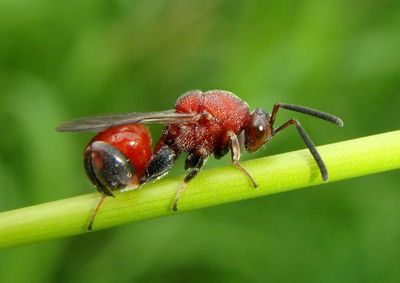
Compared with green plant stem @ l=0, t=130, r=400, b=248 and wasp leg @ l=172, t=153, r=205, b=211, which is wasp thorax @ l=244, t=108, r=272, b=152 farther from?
green plant stem @ l=0, t=130, r=400, b=248

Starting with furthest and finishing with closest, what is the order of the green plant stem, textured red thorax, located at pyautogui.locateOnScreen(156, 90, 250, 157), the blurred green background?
the blurred green background
textured red thorax, located at pyautogui.locateOnScreen(156, 90, 250, 157)
the green plant stem

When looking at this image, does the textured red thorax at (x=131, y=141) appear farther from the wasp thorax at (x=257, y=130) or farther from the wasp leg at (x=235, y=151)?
the wasp thorax at (x=257, y=130)

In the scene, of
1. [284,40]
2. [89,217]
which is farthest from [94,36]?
[89,217]

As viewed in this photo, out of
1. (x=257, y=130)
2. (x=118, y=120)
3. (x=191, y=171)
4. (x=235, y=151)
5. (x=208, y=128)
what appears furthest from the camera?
(x=208, y=128)

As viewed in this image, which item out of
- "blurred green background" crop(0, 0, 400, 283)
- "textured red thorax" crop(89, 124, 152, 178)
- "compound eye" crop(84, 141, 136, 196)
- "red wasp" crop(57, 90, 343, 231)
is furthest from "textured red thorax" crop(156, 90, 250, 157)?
"blurred green background" crop(0, 0, 400, 283)

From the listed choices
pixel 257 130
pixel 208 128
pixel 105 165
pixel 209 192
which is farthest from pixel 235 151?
pixel 209 192

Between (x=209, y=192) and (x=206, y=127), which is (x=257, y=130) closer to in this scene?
(x=206, y=127)
